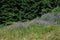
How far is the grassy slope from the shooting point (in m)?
6.59

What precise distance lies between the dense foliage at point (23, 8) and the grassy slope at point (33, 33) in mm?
8047

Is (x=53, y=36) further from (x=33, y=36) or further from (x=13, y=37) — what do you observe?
(x=13, y=37)

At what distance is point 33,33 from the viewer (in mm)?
6992

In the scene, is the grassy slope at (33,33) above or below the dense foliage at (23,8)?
above

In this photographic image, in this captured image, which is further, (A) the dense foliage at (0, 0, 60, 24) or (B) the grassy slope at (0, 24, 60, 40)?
(A) the dense foliage at (0, 0, 60, 24)

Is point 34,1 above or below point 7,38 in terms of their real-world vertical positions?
below

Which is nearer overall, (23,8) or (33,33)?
(33,33)

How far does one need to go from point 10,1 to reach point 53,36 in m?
10.6

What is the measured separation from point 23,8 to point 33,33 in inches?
376

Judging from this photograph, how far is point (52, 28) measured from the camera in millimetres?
7066

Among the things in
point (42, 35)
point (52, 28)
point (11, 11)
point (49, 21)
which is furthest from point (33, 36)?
point (11, 11)

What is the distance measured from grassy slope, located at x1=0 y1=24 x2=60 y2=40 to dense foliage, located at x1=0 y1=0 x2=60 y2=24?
26.4ft

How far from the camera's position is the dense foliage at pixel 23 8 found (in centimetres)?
1565

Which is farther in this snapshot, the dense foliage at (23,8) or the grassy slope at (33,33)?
the dense foliage at (23,8)
